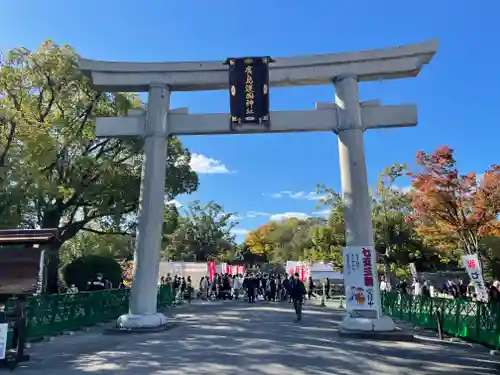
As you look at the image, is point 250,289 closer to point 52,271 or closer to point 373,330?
point 52,271

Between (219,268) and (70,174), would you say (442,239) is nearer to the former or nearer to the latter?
(219,268)

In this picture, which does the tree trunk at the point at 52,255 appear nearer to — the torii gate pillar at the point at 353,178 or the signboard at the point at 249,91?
the signboard at the point at 249,91

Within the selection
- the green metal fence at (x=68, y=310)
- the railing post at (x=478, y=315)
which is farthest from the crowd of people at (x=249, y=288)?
the railing post at (x=478, y=315)

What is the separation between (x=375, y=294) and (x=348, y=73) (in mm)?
5935

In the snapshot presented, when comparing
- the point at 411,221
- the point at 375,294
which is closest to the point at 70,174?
the point at 375,294

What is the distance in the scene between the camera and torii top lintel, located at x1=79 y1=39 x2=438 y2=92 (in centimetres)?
1173

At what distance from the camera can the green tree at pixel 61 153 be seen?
1408 cm

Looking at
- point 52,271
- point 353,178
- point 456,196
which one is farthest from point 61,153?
point 456,196

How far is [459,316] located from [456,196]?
12221 millimetres

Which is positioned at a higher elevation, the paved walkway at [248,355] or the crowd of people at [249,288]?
the crowd of people at [249,288]

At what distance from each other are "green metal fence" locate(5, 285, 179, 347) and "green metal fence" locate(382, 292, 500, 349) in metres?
10.2

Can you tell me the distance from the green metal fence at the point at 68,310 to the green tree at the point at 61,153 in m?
4.47

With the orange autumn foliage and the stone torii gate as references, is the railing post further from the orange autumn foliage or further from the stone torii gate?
the orange autumn foliage

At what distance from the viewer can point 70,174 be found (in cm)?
1789
